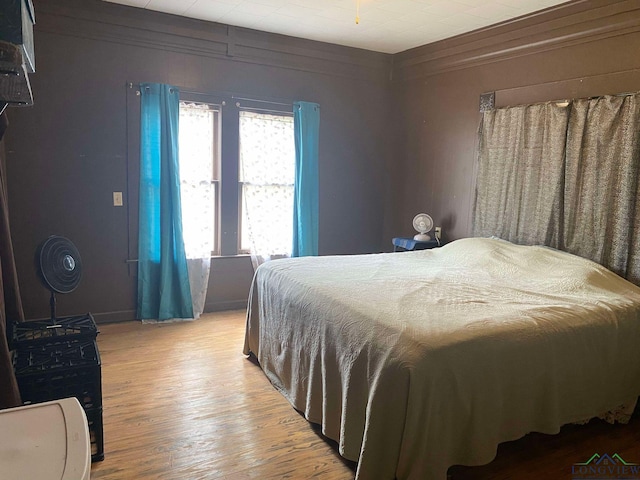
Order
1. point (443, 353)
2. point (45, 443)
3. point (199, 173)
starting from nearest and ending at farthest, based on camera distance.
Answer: point (45, 443) → point (443, 353) → point (199, 173)

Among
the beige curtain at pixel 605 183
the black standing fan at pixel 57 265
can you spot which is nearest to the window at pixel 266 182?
the black standing fan at pixel 57 265

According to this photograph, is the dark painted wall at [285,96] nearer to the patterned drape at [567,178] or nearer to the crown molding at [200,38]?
the crown molding at [200,38]

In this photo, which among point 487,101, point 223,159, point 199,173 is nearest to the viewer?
point 487,101

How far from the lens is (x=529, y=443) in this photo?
8.07 feet

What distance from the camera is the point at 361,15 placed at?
3.86 meters

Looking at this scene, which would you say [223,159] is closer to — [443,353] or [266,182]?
[266,182]

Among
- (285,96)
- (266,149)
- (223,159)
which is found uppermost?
(285,96)

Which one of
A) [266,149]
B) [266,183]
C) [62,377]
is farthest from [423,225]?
[62,377]

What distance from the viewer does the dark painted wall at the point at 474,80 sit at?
126 inches

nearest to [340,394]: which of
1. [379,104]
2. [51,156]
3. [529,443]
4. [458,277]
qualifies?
[529,443]

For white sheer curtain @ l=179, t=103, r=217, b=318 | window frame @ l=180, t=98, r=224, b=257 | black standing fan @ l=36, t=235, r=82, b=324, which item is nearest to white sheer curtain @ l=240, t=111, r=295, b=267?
window frame @ l=180, t=98, r=224, b=257

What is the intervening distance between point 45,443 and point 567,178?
11.5 feet

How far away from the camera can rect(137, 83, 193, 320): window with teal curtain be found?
401cm

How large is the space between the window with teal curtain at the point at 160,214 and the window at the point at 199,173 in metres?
0.13
